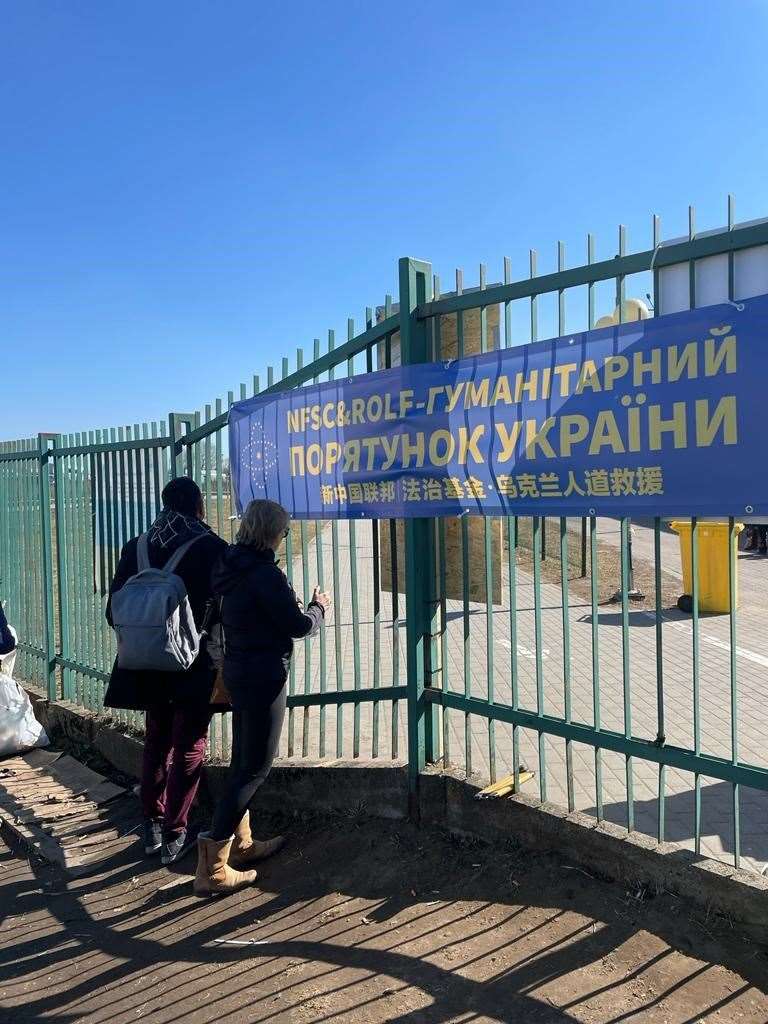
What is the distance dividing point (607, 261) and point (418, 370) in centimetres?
95

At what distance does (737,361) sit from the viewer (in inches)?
97.4

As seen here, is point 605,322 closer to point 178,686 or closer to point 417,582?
point 417,582

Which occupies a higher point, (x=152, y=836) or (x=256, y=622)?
(x=256, y=622)

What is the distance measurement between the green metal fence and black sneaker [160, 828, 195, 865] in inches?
27.6

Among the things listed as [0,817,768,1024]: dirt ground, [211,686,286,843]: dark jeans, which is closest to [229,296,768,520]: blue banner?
[211,686,286,843]: dark jeans

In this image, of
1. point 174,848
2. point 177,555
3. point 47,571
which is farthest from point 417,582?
point 47,571

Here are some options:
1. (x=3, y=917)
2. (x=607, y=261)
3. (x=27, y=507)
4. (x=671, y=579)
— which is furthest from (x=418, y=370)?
(x=671, y=579)

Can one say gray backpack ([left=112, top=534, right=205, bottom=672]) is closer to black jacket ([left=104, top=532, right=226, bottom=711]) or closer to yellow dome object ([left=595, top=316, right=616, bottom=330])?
black jacket ([left=104, top=532, right=226, bottom=711])

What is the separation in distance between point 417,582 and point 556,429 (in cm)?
107

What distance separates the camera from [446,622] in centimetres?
409

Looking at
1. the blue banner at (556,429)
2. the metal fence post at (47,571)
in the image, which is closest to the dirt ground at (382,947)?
the blue banner at (556,429)

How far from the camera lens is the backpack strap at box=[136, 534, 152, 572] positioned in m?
3.86

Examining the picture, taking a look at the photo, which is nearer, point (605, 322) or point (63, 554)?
point (605, 322)

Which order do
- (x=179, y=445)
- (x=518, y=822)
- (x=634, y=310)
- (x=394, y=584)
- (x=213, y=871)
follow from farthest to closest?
1. (x=179, y=445)
2. (x=394, y=584)
3. (x=213, y=871)
4. (x=518, y=822)
5. (x=634, y=310)
